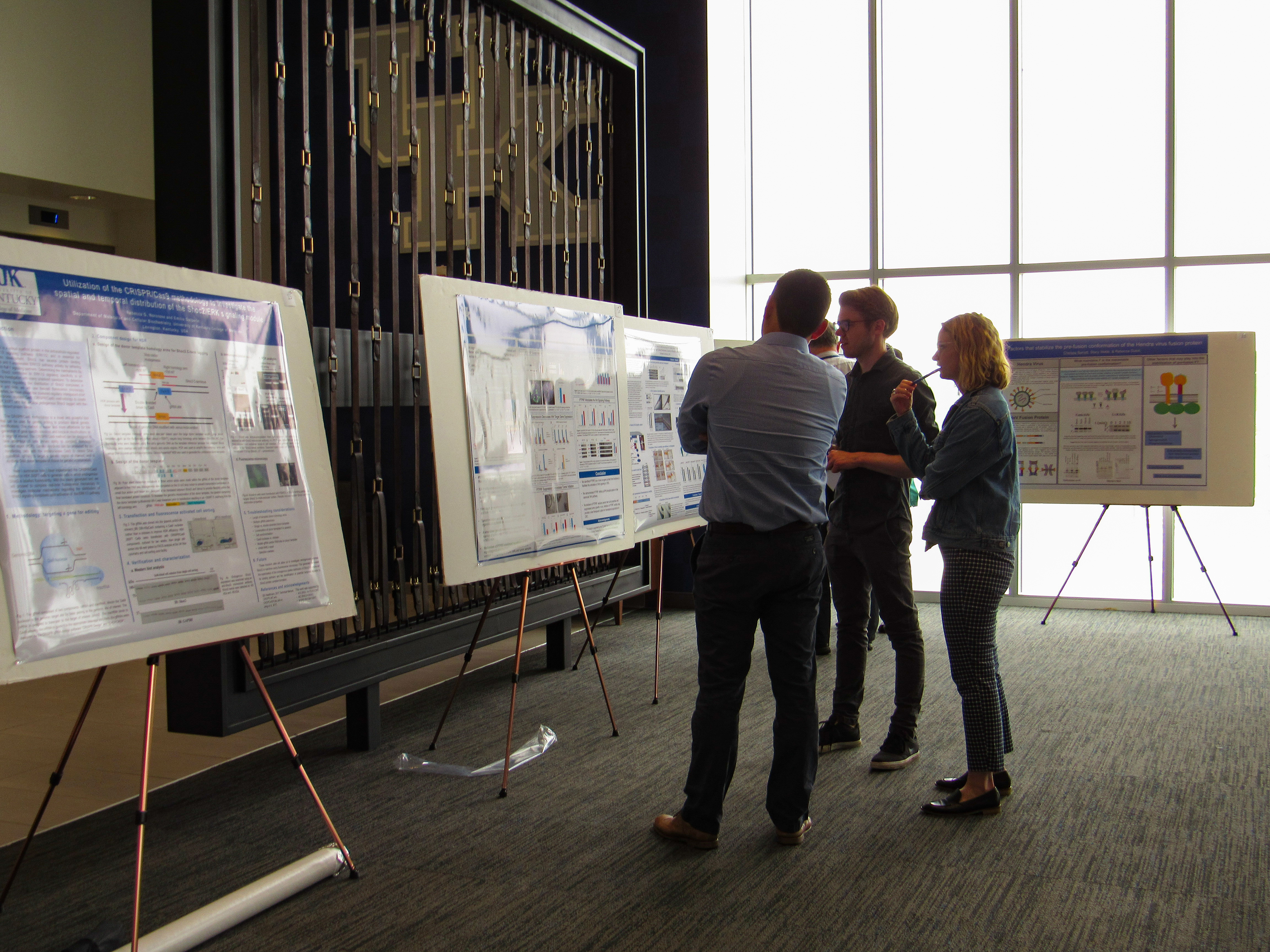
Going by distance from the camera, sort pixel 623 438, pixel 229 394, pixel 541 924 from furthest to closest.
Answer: pixel 623 438 < pixel 229 394 < pixel 541 924

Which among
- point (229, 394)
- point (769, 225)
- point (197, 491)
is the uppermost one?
point (769, 225)

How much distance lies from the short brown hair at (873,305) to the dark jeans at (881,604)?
0.67 meters

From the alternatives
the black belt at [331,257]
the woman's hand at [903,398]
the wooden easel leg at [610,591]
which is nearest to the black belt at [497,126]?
the black belt at [331,257]

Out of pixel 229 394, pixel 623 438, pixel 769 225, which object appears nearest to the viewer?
pixel 229 394

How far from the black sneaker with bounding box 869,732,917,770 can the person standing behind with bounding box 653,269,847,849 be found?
2.39ft

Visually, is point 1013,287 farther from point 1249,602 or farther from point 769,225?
point 1249,602

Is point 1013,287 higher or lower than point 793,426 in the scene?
higher

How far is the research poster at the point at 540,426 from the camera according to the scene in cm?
337

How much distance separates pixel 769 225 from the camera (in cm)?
734

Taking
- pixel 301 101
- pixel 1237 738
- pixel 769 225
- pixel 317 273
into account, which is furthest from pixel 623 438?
pixel 317 273

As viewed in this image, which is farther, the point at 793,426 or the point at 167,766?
the point at 167,766

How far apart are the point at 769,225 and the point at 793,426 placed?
501 cm

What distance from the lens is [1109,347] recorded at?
6.14 metres

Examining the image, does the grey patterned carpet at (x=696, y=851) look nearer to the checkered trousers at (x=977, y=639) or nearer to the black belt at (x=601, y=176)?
the checkered trousers at (x=977, y=639)
